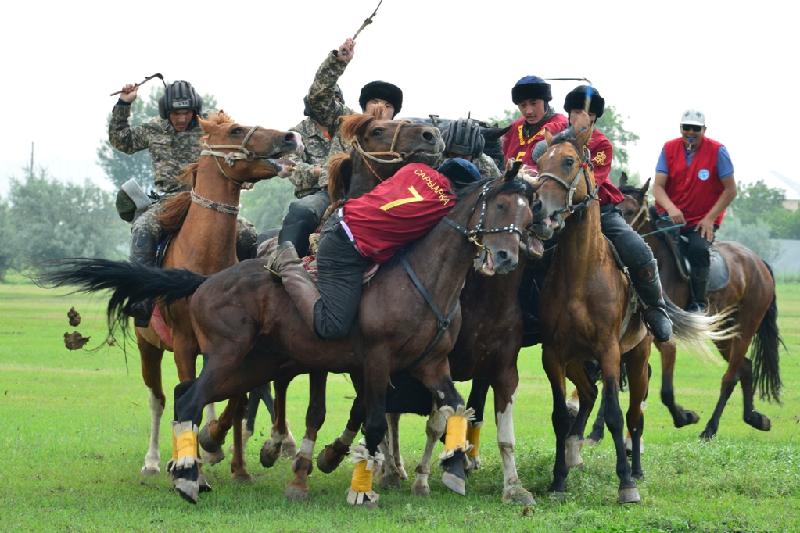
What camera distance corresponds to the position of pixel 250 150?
10531 millimetres

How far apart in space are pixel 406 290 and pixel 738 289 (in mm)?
7276

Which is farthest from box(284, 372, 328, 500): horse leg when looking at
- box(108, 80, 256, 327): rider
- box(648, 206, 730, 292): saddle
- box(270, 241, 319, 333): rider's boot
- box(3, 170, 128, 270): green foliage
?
box(3, 170, 128, 270): green foliage

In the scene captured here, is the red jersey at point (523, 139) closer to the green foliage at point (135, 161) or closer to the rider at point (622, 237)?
the rider at point (622, 237)

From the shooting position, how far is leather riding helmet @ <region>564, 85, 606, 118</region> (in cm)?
1098

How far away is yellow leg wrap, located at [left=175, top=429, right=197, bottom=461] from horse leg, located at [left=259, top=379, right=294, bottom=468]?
1527 millimetres

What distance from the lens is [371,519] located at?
9.12 metres

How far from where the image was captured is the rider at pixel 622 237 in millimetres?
10578

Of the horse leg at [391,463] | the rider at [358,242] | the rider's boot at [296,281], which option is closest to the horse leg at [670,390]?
the horse leg at [391,463]

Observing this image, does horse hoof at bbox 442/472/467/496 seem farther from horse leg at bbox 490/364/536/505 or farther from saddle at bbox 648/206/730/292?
saddle at bbox 648/206/730/292

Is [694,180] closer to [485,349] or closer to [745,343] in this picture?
[745,343]

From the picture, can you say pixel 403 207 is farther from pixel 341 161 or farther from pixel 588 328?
pixel 588 328

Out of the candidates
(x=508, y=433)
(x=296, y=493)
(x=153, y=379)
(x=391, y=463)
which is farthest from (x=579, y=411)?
(x=153, y=379)

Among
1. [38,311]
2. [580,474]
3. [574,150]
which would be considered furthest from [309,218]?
[38,311]

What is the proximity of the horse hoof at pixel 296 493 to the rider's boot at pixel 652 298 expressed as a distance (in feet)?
10.7
